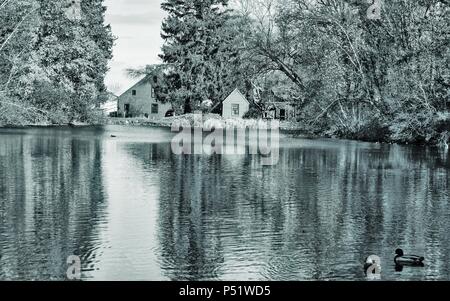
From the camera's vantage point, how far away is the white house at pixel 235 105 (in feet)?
327

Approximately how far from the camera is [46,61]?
3088 inches

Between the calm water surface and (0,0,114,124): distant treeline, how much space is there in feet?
92.3

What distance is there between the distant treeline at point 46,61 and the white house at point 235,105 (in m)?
16.9

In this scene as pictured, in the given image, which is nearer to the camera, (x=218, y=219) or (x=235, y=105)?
(x=218, y=219)

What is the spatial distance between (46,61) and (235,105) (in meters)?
29.8

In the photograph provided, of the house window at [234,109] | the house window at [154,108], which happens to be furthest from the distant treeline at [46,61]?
the house window at [154,108]

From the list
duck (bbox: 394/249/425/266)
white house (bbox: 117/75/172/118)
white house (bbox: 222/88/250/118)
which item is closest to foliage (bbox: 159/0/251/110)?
white house (bbox: 222/88/250/118)

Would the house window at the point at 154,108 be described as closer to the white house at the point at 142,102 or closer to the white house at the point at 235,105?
the white house at the point at 142,102

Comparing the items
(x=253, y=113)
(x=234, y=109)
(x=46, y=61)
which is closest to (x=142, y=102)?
(x=253, y=113)

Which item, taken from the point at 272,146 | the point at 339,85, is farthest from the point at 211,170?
the point at 339,85

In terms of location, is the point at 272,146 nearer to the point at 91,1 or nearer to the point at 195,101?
the point at 195,101

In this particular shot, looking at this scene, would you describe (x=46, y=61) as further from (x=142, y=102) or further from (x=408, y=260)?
(x=408, y=260)

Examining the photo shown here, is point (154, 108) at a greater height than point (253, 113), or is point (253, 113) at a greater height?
point (154, 108)

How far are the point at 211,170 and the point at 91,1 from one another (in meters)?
77.8
